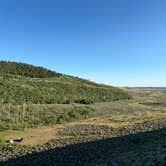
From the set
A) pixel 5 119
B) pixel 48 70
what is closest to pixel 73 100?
pixel 5 119

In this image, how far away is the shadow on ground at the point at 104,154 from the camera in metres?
19.9

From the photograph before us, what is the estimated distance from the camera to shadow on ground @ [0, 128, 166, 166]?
1989 centimetres

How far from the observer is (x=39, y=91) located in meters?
74.9

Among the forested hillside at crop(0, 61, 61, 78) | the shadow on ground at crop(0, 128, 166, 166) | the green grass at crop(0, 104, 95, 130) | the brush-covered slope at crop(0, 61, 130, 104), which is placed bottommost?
the shadow on ground at crop(0, 128, 166, 166)

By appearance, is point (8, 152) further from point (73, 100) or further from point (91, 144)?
point (73, 100)

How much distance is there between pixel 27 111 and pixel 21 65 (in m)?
68.8

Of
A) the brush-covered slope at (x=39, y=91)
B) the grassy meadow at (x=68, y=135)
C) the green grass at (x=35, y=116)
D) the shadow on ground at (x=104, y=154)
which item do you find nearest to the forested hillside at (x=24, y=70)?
the brush-covered slope at (x=39, y=91)

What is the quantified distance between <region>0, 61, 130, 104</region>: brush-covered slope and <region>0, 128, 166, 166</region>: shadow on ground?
104 feet

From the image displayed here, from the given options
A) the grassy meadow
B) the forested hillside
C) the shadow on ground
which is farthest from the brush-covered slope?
the shadow on ground

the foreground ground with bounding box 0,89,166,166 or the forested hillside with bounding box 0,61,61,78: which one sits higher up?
the forested hillside with bounding box 0,61,61,78

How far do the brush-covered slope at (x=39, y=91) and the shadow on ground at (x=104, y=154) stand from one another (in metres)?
31.8

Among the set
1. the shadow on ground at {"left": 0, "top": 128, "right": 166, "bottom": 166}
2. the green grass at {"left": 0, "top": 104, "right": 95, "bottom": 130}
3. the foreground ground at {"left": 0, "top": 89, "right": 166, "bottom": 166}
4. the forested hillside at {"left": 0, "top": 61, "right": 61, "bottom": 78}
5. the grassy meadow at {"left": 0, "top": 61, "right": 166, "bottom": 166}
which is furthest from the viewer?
the forested hillside at {"left": 0, "top": 61, "right": 61, "bottom": 78}

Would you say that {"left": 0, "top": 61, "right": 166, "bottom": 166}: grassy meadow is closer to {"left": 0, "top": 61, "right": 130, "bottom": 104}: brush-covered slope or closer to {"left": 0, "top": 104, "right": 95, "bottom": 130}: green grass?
{"left": 0, "top": 104, "right": 95, "bottom": 130}: green grass

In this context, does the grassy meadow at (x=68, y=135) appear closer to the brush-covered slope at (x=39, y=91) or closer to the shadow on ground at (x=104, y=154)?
the shadow on ground at (x=104, y=154)
